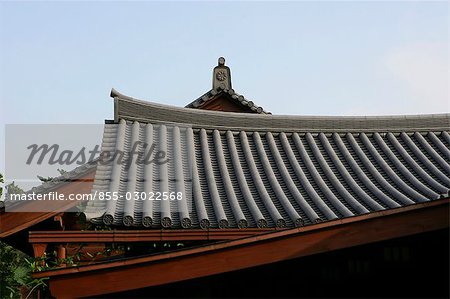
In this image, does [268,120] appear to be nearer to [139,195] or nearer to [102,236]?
[139,195]

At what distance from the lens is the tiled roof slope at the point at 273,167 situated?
29.8ft

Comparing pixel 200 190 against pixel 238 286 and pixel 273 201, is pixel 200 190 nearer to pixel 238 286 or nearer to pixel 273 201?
pixel 273 201

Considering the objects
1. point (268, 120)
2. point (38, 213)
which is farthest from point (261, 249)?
point (268, 120)

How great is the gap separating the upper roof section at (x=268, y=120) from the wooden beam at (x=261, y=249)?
23.0 feet

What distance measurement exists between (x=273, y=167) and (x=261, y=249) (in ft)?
21.1

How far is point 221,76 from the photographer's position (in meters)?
17.3

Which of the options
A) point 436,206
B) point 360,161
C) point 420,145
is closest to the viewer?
point 436,206

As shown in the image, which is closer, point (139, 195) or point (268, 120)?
point (139, 195)

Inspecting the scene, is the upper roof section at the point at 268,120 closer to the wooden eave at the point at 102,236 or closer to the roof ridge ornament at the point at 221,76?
the wooden eave at the point at 102,236

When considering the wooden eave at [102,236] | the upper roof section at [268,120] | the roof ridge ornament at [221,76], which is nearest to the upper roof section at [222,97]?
the roof ridge ornament at [221,76]

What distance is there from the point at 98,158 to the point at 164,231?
98.1 inches

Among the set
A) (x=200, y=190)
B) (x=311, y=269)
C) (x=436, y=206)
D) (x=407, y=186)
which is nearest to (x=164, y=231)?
(x=200, y=190)

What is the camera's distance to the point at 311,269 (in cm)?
511

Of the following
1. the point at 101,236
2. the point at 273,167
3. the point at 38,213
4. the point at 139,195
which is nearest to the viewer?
the point at 101,236
